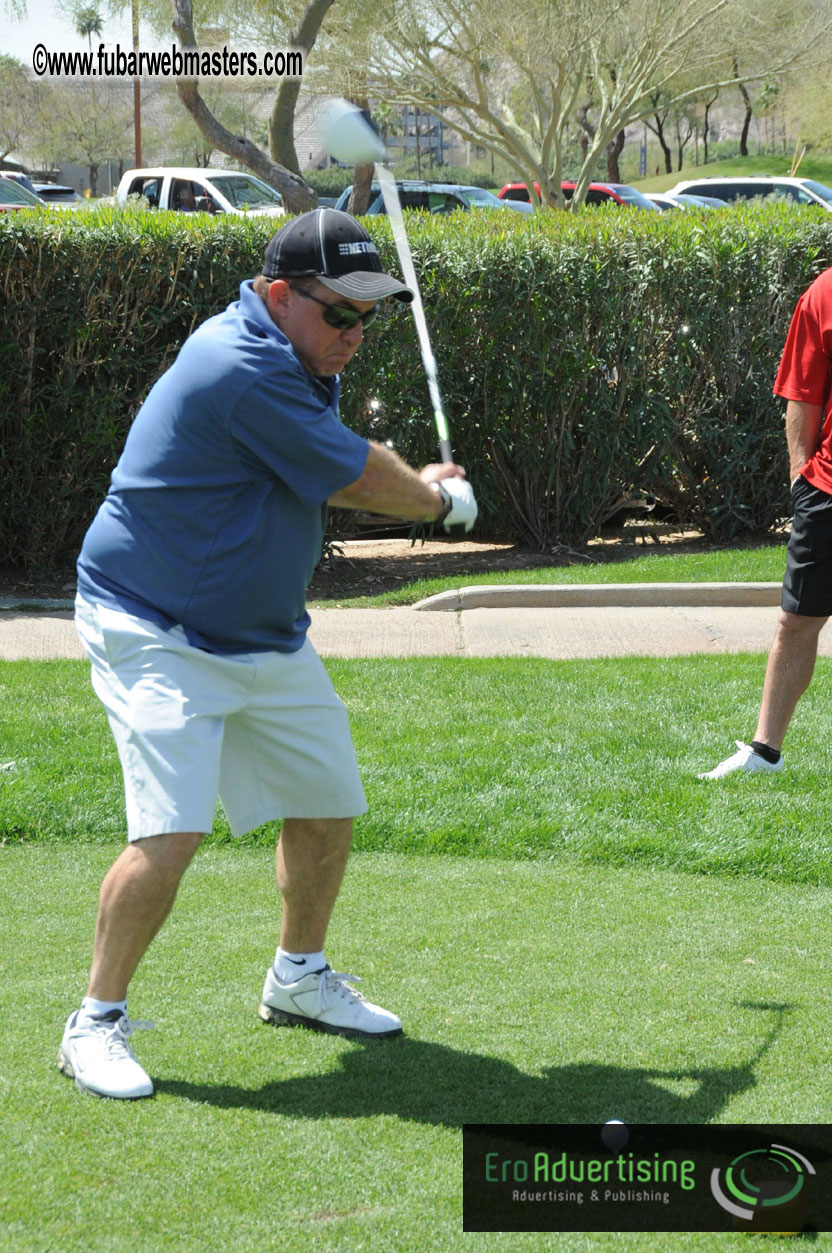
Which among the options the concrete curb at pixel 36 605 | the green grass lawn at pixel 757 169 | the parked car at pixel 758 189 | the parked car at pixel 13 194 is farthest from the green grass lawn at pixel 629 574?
the green grass lawn at pixel 757 169

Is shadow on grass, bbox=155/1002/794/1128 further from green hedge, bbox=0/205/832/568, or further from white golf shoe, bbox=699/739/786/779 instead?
green hedge, bbox=0/205/832/568

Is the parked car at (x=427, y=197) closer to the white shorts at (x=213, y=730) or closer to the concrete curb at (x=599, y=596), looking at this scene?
the concrete curb at (x=599, y=596)

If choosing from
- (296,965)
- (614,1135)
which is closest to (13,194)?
(296,965)

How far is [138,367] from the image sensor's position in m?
9.25

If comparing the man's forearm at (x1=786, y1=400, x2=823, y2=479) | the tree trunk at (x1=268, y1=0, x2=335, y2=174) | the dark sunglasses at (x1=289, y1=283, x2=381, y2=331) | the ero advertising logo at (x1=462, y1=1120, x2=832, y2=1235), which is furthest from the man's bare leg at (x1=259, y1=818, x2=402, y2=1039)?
the tree trunk at (x1=268, y1=0, x2=335, y2=174)

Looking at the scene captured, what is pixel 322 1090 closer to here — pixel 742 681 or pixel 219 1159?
pixel 219 1159

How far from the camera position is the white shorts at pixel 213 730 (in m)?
3.22

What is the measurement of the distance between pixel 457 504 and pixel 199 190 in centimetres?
2056

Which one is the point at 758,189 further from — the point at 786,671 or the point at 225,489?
the point at 225,489

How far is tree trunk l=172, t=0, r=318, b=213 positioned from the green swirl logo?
49.8 feet

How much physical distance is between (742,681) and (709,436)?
3868mm

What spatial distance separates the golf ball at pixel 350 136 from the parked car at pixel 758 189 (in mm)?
24879

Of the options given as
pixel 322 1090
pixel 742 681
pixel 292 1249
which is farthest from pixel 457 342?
pixel 292 1249

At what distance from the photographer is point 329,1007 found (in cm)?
350
